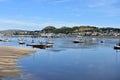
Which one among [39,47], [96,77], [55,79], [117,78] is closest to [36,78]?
[55,79]

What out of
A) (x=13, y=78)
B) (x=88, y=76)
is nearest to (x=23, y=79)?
(x=13, y=78)

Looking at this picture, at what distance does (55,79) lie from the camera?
34281mm

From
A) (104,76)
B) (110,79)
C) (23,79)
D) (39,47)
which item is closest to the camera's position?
(23,79)

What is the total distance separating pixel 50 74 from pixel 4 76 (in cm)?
701

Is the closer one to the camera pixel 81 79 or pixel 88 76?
pixel 81 79

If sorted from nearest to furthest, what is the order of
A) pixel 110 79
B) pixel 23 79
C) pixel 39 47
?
pixel 23 79, pixel 110 79, pixel 39 47

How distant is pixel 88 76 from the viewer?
37156mm

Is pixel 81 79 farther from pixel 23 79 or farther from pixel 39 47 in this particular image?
pixel 39 47

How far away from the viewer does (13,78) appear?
32875 millimetres

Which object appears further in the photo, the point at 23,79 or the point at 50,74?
the point at 50,74

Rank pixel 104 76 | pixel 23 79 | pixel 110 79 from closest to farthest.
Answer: pixel 23 79
pixel 110 79
pixel 104 76

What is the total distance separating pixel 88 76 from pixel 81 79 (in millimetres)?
2499

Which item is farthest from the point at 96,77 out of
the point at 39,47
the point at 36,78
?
the point at 39,47

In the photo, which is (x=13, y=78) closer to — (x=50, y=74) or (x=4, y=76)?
(x=4, y=76)
